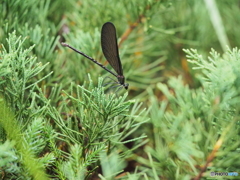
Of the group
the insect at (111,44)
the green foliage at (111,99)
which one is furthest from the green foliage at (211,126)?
the insect at (111,44)

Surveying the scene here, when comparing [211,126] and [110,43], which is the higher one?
[110,43]

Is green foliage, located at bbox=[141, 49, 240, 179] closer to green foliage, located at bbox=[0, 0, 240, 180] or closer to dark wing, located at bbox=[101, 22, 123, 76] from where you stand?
green foliage, located at bbox=[0, 0, 240, 180]

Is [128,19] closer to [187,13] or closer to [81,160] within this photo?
[187,13]

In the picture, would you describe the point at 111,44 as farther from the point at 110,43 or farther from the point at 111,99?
the point at 111,99

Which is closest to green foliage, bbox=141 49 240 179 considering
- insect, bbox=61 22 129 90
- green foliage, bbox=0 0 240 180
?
green foliage, bbox=0 0 240 180

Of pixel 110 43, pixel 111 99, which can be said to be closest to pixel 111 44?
pixel 110 43

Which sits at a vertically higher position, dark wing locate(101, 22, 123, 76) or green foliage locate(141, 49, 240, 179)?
dark wing locate(101, 22, 123, 76)

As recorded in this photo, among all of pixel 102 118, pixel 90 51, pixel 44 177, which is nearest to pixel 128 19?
pixel 90 51

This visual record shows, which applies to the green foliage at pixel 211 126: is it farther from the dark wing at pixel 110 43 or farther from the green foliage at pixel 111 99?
the dark wing at pixel 110 43
